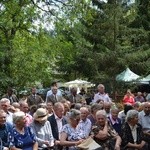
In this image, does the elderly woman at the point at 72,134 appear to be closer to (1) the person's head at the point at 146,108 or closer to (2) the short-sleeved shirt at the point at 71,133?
(2) the short-sleeved shirt at the point at 71,133

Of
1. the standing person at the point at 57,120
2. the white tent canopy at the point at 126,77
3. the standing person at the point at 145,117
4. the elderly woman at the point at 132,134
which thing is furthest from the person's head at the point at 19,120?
the white tent canopy at the point at 126,77

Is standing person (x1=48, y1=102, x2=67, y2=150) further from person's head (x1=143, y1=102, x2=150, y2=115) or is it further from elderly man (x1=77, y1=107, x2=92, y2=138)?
person's head (x1=143, y1=102, x2=150, y2=115)

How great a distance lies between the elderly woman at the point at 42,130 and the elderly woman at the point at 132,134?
1449mm

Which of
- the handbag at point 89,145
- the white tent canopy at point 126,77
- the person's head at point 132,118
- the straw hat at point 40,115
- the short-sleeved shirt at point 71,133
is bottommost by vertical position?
the handbag at point 89,145

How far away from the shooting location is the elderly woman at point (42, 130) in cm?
871

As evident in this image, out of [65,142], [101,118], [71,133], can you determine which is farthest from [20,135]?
[101,118]

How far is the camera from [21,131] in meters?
7.94

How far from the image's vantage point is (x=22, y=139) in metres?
7.89

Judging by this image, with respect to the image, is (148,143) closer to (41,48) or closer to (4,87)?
(4,87)

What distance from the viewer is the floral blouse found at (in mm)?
7832

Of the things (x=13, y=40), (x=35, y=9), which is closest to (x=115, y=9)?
(x=13, y=40)

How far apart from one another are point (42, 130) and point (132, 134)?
1.77 metres

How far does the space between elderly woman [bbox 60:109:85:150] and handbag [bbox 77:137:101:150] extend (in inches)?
7.7

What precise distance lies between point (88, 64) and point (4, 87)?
9.95 meters
